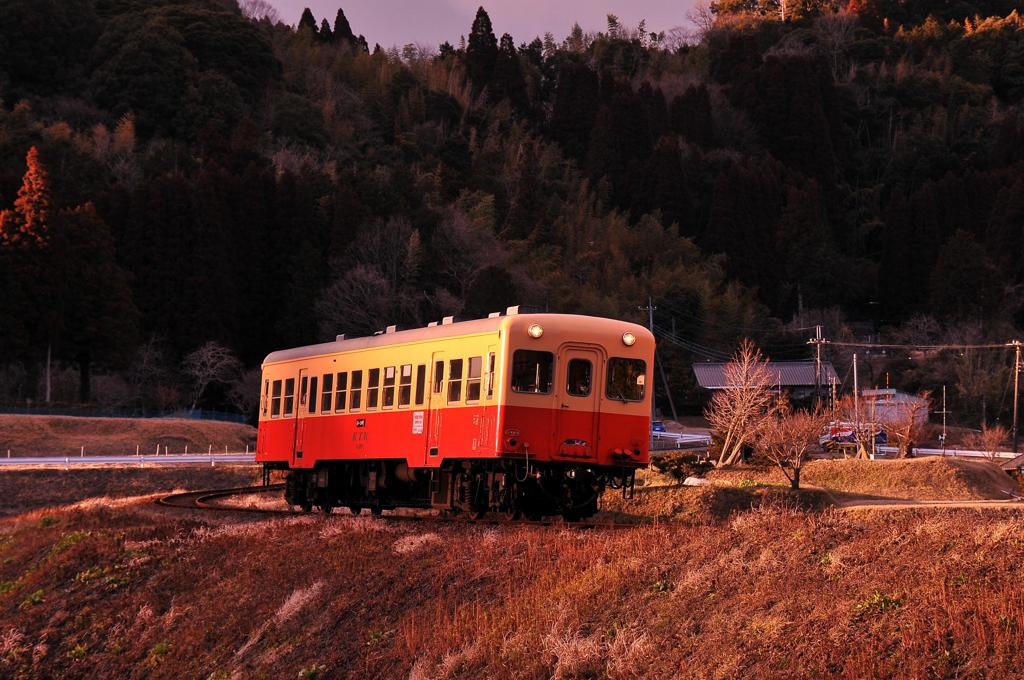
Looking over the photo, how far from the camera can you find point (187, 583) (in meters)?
21.1

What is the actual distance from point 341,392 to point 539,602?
12.8 metres

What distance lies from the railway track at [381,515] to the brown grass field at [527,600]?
68cm

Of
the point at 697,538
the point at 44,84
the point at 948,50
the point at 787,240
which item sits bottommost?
the point at 697,538

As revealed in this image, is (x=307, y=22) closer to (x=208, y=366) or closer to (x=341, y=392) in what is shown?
(x=208, y=366)

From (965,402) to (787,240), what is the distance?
32297 mm

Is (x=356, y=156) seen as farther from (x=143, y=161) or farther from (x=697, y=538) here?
(x=697, y=538)

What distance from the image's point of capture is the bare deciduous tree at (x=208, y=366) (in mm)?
68312

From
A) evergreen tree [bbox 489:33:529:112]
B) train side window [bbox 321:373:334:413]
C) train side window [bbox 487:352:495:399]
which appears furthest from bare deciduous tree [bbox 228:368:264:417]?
evergreen tree [bbox 489:33:529:112]

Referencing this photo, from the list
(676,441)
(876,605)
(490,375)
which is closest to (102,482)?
(490,375)

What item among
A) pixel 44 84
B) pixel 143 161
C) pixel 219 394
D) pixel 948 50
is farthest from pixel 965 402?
pixel 948 50

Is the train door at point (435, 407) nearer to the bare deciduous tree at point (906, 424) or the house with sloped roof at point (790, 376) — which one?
the bare deciduous tree at point (906, 424)

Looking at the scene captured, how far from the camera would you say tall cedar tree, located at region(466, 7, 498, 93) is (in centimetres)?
13888

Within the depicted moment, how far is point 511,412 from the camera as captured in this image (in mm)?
21219

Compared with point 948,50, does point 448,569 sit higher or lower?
lower
